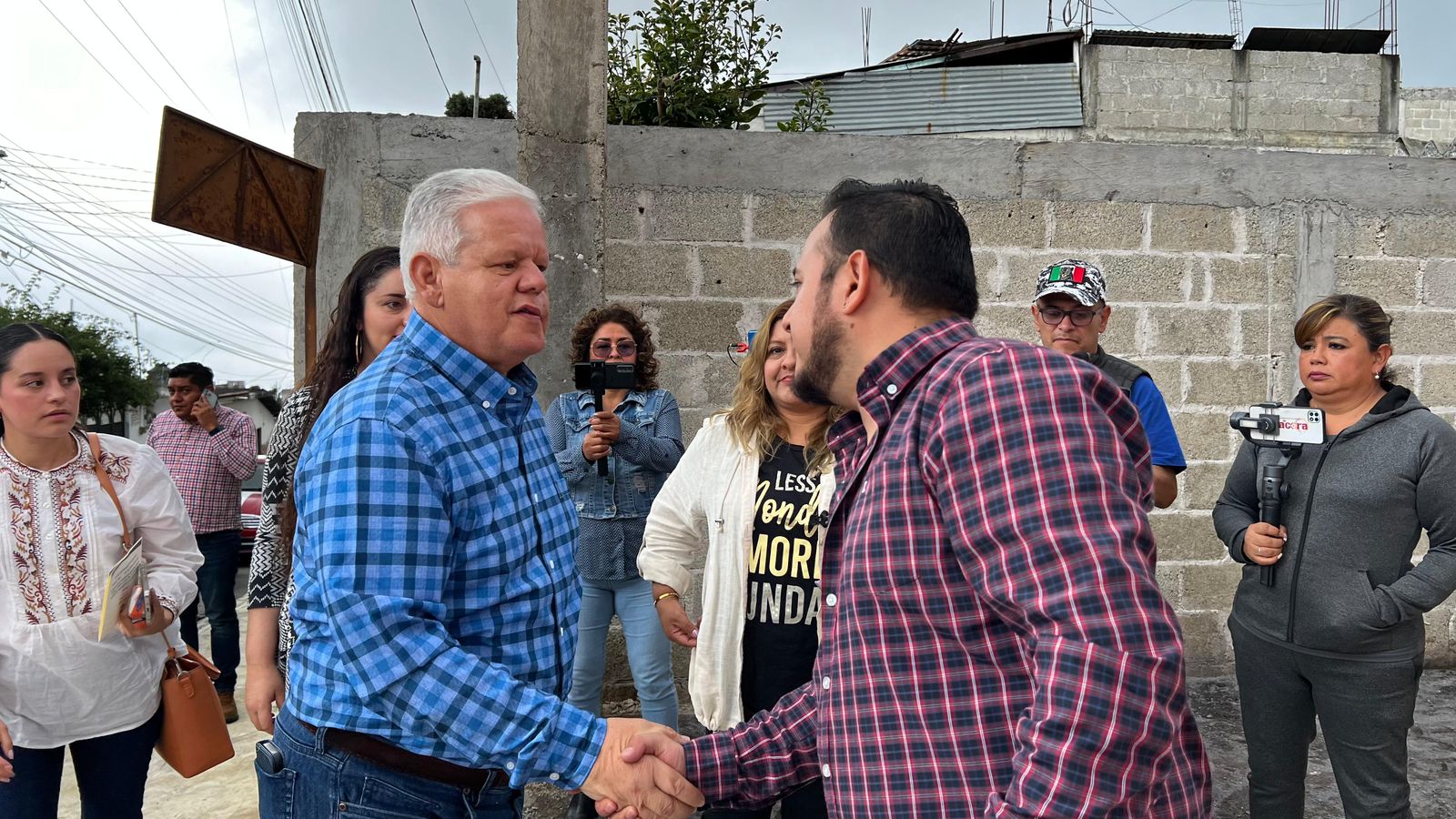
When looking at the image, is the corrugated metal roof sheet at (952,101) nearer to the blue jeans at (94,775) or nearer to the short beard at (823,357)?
the blue jeans at (94,775)

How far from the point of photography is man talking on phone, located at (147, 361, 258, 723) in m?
5.30

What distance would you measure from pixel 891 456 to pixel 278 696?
203cm

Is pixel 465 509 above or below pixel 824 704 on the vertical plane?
above

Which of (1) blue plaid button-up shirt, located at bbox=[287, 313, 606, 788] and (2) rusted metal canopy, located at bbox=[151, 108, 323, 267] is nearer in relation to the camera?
(1) blue plaid button-up shirt, located at bbox=[287, 313, 606, 788]

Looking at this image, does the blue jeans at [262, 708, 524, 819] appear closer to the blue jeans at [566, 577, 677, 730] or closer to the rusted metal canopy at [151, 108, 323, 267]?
the blue jeans at [566, 577, 677, 730]

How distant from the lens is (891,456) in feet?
4.38

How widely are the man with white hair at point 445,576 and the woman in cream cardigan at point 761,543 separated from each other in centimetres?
109

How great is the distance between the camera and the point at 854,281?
1461mm

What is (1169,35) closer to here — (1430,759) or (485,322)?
(1430,759)

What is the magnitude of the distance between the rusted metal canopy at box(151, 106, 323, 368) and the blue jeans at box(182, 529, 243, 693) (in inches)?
57.8

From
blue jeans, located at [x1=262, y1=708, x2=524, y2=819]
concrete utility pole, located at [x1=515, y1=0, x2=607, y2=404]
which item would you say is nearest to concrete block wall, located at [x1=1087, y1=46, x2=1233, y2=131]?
concrete utility pole, located at [x1=515, y1=0, x2=607, y2=404]

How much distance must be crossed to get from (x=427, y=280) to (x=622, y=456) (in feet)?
7.34

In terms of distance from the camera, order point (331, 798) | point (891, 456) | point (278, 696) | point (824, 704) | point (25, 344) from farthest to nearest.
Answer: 1. point (25, 344)
2. point (278, 696)
3. point (331, 798)
4. point (824, 704)
5. point (891, 456)

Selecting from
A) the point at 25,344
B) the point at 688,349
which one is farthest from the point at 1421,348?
the point at 25,344
